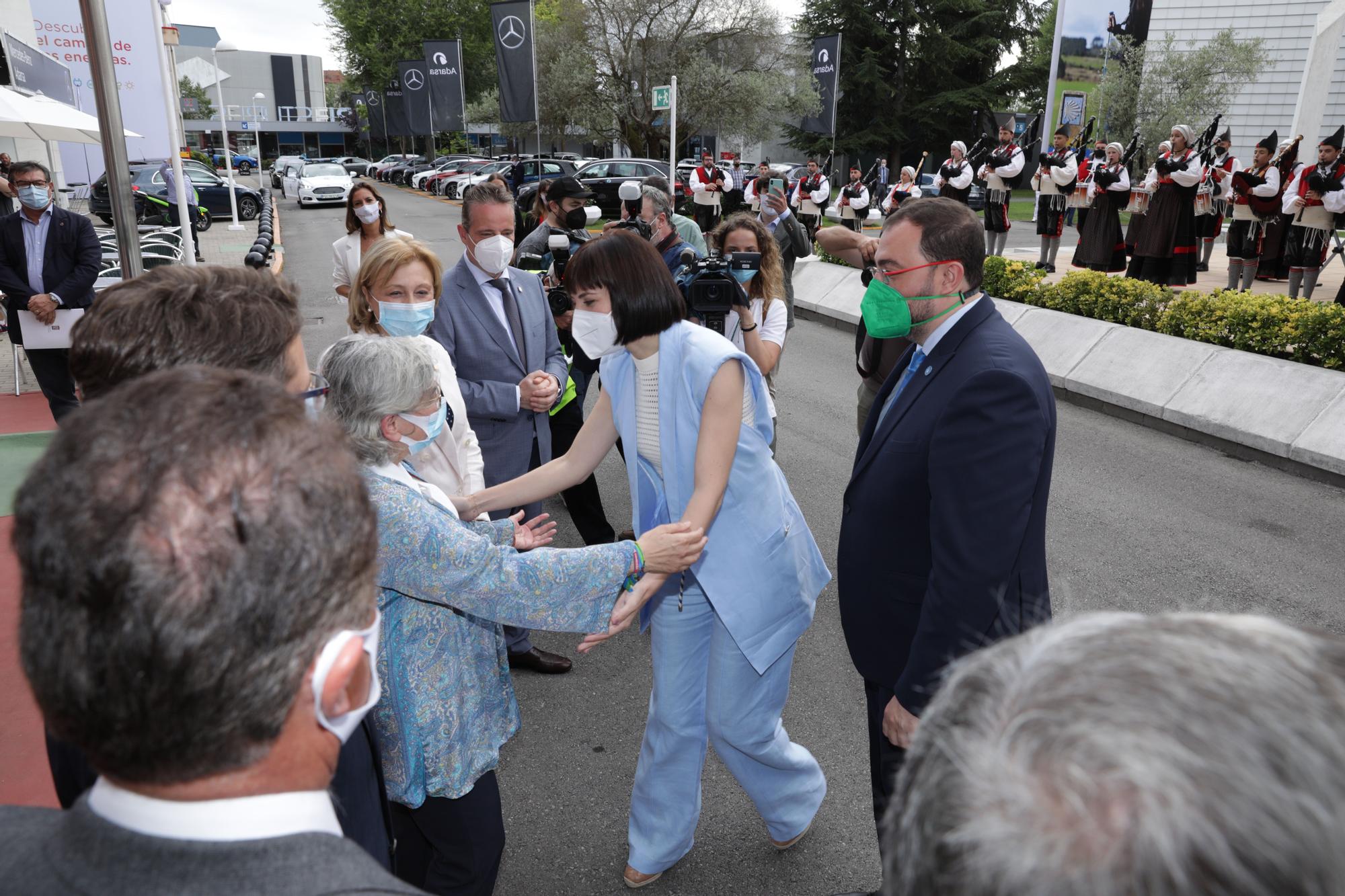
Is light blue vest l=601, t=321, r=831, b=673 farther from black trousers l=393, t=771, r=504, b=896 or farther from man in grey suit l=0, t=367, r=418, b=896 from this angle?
man in grey suit l=0, t=367, r=418, b=896

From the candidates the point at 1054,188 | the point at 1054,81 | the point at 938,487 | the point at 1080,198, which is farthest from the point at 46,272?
the point at 1054,81

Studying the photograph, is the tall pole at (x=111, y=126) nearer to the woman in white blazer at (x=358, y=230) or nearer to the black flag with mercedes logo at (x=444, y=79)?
the woman in white blazer at (x=358, y=230)

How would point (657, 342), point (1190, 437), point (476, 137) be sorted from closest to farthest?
1. point (657, 342)
2. point (1190, 437)
3. point (476, 137)

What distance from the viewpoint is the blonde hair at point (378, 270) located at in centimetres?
366

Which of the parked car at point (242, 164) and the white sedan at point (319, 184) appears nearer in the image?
the white sedan at point (319, 184)

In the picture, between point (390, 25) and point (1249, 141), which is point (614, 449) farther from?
point (390, 25)

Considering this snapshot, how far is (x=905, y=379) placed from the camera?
8.33 ft

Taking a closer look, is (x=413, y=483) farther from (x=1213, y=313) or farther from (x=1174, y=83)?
(x=1174, y=83)

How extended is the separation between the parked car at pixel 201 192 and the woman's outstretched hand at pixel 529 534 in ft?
76.8

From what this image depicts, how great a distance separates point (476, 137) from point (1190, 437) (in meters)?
73.3

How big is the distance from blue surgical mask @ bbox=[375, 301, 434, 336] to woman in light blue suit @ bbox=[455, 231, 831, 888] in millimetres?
1092

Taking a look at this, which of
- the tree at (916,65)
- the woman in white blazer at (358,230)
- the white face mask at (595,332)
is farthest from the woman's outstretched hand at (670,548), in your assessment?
the tree at (916,65)

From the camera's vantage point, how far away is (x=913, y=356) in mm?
2580

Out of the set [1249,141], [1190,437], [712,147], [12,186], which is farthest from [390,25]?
A: [1190,437]
